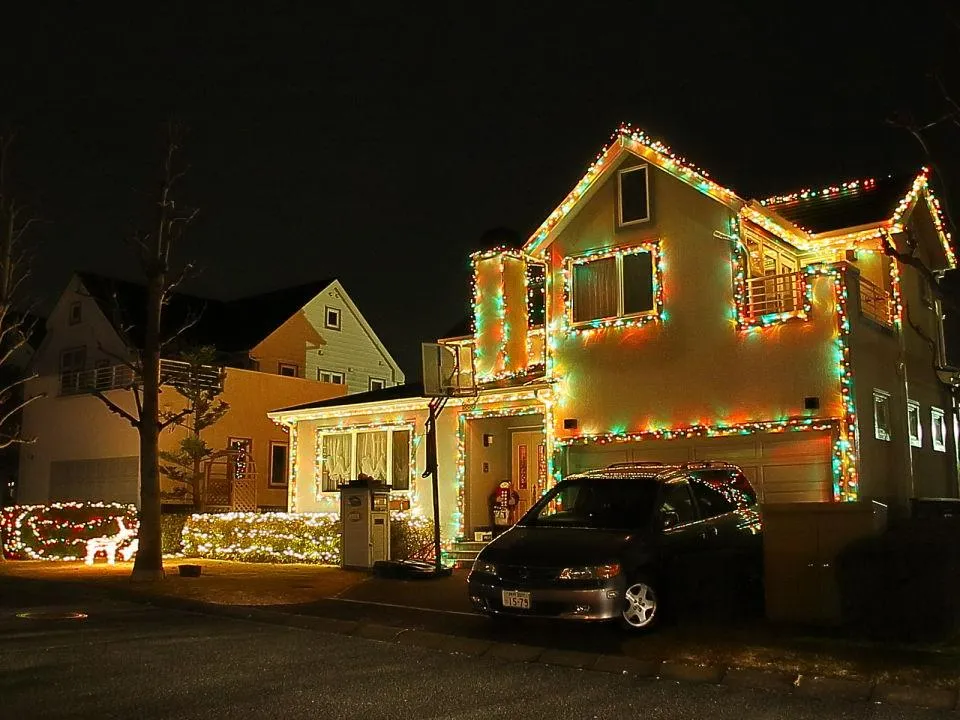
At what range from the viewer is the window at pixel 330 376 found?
1440 inches

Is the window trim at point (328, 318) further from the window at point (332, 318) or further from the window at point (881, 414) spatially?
the window at point (881, 414)

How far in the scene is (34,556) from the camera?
21062 mm

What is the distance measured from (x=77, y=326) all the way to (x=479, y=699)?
1171 inches

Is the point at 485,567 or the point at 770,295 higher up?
the point at 770,295

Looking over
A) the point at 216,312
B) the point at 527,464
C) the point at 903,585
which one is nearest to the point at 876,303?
the point at 527,464

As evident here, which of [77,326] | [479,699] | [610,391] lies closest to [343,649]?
[479,699]

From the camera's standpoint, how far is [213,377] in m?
28.1

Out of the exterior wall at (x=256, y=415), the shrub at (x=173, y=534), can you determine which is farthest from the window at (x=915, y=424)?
the exterior wall at (x=256, y=415)

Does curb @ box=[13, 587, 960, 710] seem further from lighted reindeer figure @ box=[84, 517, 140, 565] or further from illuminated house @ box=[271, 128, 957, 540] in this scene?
lighted reindeer figure @ box=[84, 517, 140, 565]

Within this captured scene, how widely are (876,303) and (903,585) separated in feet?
30.0

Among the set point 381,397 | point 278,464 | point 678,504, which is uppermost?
point 381,397

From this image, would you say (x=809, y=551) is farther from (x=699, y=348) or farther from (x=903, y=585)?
(x=699, y=348)

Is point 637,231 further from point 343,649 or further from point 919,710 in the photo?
point 919,710

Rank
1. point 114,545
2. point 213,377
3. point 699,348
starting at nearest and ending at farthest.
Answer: point 699,348 → point 114,545 → point 213,377
